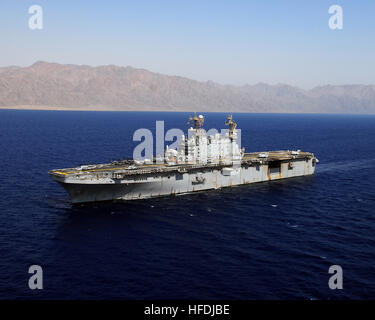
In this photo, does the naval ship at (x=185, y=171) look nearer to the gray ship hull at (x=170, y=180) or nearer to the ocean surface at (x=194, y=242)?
the gray ship hull at (x=170, y=180)

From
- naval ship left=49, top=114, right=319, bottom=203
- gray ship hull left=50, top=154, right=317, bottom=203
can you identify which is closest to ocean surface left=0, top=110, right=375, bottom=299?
gray ship hull left=50, top=154, right=317, bottom=203

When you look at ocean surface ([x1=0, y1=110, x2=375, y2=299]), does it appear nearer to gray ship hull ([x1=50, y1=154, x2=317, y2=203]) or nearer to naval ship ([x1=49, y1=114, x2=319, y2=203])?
gray ship hull ([x1=50, y1=154, x2=317, y2=203])

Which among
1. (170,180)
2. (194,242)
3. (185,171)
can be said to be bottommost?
(194,242)

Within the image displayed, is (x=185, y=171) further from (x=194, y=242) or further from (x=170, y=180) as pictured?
(x=194, y=242)

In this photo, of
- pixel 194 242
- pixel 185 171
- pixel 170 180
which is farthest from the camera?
pixel 185 171

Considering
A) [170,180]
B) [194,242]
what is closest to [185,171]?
[170,180]

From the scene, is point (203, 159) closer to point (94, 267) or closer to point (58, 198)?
point (58, 198)
